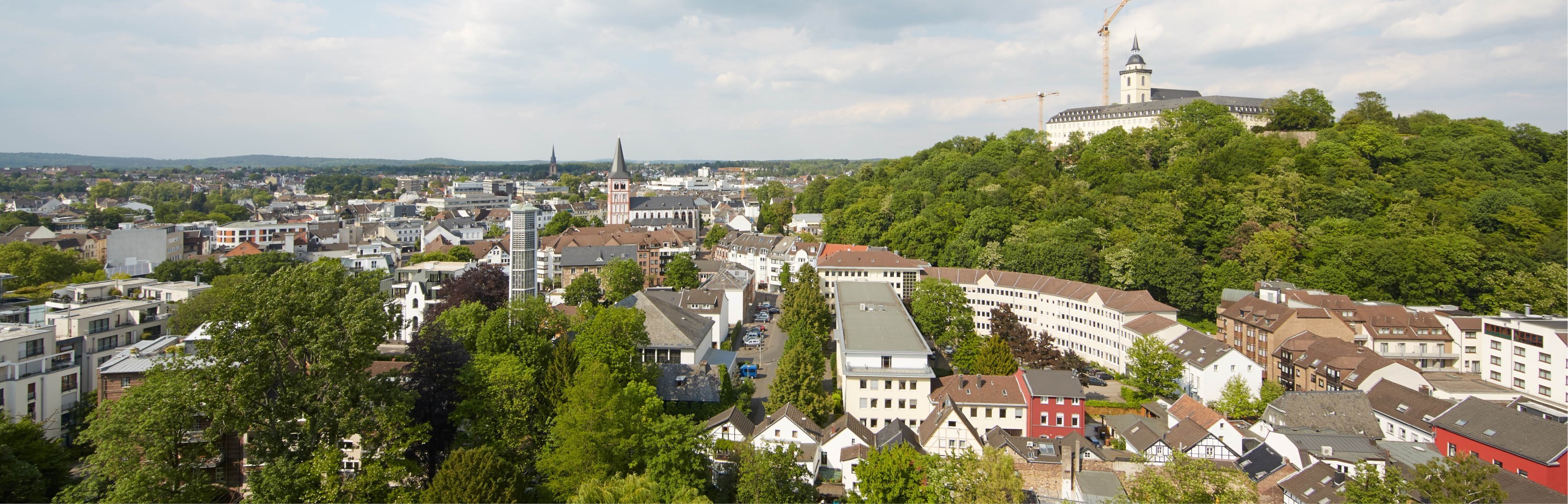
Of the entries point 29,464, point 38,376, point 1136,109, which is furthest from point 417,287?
point 1136,109

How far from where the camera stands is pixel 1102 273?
159 feet

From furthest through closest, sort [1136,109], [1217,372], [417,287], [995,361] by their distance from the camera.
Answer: [1136,109], [417,287], [995,361], [1217,372]

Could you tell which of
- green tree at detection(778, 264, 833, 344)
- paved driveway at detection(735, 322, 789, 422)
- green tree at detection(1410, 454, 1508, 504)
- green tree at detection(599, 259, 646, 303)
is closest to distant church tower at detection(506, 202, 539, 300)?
green tree at detection(599, 259, 646, 303)

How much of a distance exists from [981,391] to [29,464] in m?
24.6

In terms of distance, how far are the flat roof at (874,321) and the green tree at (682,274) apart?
385 inches

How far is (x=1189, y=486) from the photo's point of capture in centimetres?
1758

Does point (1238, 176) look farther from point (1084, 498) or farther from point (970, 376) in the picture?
point (1084, 498)

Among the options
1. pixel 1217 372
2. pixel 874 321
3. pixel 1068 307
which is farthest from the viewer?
pixel 1068 307

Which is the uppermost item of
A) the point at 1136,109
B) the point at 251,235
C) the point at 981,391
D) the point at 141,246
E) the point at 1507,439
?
the point at 1136,109

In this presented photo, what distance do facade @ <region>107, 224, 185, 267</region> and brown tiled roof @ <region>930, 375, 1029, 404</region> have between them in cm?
5857

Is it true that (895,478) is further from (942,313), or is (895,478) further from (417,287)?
(417,287)

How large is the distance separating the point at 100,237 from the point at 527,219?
49.5 meters

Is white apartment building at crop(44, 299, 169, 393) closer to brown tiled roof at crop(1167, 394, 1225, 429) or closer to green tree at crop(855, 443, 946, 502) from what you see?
green tree at crop(855, 443, 946, 502)

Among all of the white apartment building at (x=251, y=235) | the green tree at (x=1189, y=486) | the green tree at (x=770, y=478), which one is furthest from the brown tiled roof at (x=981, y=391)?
the white apartment building at (x=251, y=235)
